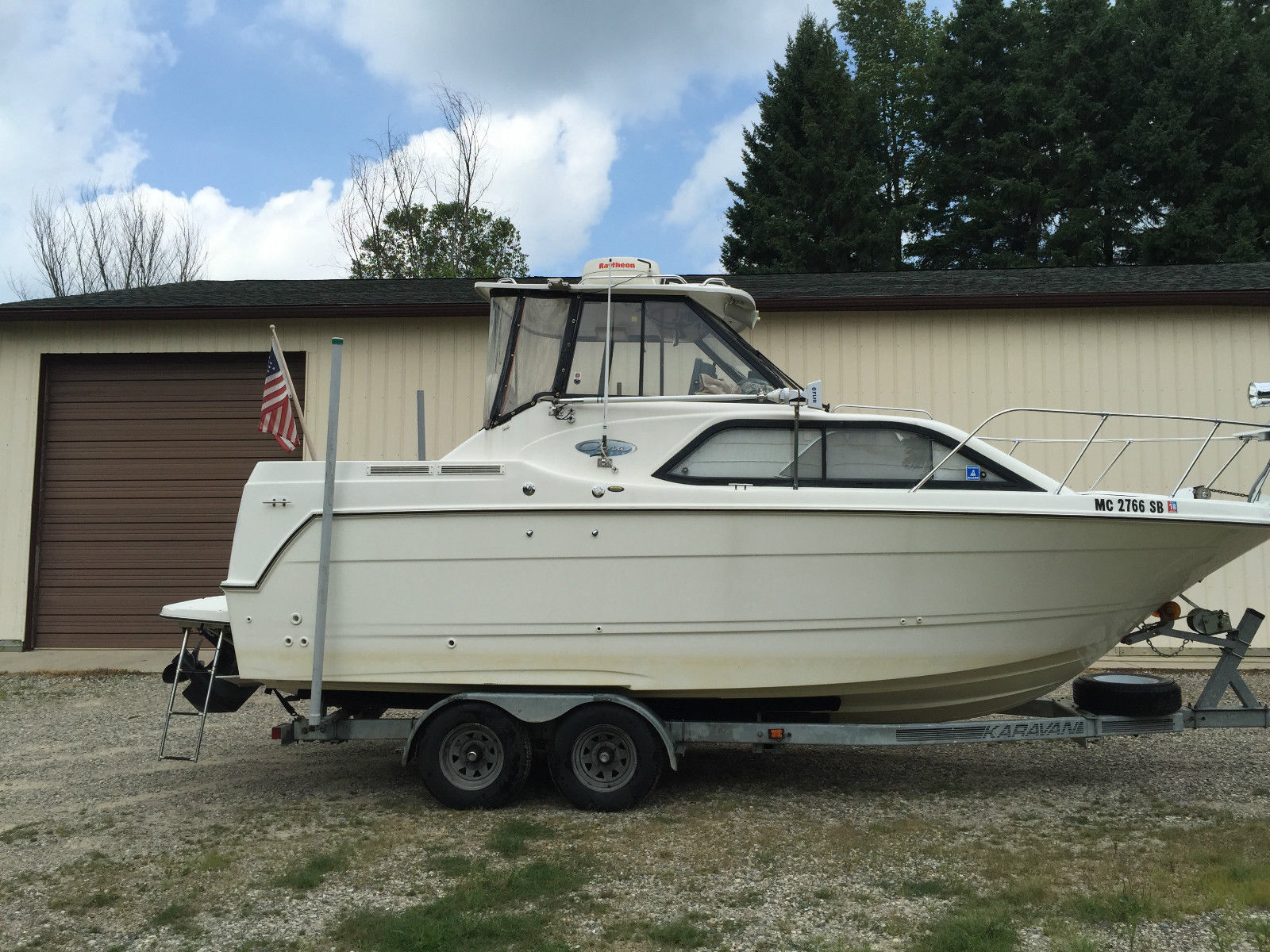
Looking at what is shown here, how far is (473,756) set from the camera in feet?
16.5

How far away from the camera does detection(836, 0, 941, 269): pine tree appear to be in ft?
87.3

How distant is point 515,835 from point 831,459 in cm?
235

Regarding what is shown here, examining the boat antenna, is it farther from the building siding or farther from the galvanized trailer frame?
the building siding

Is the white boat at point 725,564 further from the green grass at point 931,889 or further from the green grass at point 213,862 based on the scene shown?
the green grass at point 931,889

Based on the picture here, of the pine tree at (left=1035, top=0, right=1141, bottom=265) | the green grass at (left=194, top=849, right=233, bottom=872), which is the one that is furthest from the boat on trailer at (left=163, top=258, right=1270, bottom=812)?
the pine tree at (left=1035, top=0, right=1141, bottom=265)

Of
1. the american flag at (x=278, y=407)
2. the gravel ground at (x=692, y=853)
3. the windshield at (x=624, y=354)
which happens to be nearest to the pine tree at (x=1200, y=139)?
the gravel ground at (x=692, y=853)

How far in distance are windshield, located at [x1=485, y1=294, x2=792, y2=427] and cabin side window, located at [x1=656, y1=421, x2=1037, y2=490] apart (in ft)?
1.52

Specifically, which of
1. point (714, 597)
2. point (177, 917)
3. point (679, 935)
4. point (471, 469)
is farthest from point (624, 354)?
point (177, 917)

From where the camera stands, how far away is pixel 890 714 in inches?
203

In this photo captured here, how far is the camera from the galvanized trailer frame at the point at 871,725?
486cm

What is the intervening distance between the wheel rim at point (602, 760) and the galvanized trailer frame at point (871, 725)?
20cm

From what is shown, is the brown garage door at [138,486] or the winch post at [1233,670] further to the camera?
the brown garage door at [138,486]

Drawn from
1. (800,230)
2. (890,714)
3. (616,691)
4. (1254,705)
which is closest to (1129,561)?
(1254,705)

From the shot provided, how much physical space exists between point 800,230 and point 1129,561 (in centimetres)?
2158
